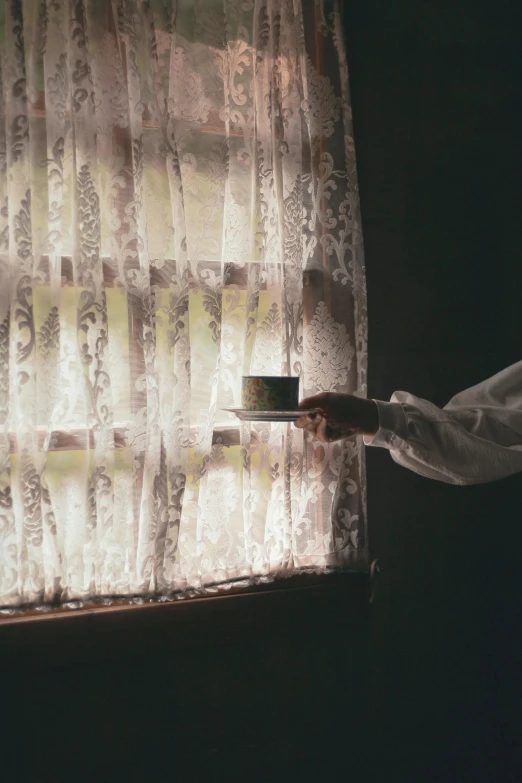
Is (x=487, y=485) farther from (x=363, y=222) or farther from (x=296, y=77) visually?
(x=296, y=77)

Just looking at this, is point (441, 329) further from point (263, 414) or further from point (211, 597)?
point (211, 597)

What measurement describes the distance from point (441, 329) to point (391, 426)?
2.20 feet

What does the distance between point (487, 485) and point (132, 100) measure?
1597mm

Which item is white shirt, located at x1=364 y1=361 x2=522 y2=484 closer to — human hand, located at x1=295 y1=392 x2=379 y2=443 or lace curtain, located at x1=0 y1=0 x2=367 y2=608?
human hand, located at x1=295 y1=392 x2=379 y2=443

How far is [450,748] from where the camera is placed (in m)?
1.87

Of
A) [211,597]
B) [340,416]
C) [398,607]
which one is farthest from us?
[398,607]

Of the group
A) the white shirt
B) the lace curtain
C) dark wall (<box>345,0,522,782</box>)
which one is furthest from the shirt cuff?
dark wall (<box>345,0,522,782</box>)

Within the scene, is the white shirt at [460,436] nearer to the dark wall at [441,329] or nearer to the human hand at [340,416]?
the human hand at [340,416]

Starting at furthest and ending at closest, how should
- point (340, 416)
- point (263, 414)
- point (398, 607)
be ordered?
point (398, 607) → point (340, 416) → point (263, 414)

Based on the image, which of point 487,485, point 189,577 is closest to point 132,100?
point 189,577

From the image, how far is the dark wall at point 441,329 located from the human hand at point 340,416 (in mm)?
406

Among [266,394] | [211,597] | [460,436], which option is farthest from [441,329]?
[211,597]

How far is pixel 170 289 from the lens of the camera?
148 centimetres

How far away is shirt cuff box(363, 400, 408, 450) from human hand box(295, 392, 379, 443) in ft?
0.07
